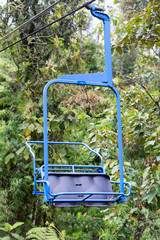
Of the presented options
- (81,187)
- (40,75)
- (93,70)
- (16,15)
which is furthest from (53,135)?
(93,70)

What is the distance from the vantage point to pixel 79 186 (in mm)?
1962

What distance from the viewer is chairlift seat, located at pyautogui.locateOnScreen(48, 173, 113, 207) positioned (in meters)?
1.74

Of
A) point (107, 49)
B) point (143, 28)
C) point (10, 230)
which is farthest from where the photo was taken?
point (10, 230)

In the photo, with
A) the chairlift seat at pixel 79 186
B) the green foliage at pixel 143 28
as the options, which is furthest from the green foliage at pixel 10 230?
the green foliage at pixel 143 28

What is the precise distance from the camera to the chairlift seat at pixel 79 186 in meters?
1.74

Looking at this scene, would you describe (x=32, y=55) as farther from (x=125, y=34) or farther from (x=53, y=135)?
(x=125, y=34)

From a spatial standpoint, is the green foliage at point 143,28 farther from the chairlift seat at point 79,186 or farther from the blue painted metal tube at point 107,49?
the chairlift seat at point 79,186

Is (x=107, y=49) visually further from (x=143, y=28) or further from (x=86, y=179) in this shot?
(x=143, y=28)

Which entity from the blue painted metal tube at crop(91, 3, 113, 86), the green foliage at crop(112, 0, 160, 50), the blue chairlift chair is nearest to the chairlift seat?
the blue chairlift chair

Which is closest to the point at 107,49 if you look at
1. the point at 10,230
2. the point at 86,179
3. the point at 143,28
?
the point at 86,179

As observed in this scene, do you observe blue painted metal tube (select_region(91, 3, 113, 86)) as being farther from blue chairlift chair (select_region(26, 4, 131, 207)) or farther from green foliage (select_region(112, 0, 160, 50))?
green foliage (select_region(112, 0, 160, 50))

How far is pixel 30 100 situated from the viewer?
4.00 metres

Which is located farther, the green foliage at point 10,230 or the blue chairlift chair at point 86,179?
the green foliage at point 10,230

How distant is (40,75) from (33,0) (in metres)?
1.05
